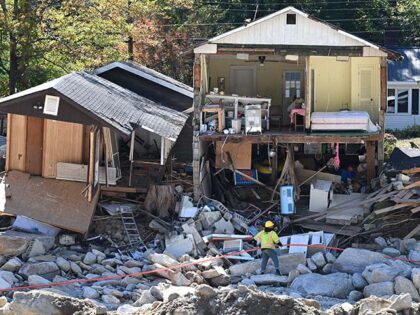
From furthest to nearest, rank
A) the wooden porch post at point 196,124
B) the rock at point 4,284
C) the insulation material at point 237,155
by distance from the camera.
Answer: the insulation material at point 237,155 < the wooden porch post at point 196,124 < the rock at point 4,284

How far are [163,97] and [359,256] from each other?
40.3 feet

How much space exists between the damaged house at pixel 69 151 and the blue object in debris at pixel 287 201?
3496 mm

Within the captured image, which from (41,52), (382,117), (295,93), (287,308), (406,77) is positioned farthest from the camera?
(406,77)

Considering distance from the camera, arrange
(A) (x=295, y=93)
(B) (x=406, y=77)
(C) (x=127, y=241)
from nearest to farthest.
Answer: (C) (x=127, y=241), (A) (x=295, y=93), (B) (x=406, y=77)

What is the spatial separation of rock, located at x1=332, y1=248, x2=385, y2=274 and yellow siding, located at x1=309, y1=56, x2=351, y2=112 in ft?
25.5

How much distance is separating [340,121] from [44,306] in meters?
13.6

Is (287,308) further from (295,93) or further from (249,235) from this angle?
(295,93)

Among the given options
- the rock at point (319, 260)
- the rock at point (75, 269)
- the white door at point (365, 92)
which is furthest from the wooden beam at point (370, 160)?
the rock at point (75, 269)

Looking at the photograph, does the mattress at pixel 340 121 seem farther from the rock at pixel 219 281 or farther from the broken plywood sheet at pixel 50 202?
the rock at pixel 219 281

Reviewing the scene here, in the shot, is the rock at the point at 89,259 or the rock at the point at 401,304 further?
the rock at the point at 89,259

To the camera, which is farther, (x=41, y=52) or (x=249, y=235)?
(x=41, y=52)

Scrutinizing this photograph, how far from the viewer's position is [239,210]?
962 inches

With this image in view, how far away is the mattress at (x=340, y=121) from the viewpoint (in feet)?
80.5

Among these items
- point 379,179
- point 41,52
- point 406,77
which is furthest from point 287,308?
Answer: point 406,77
